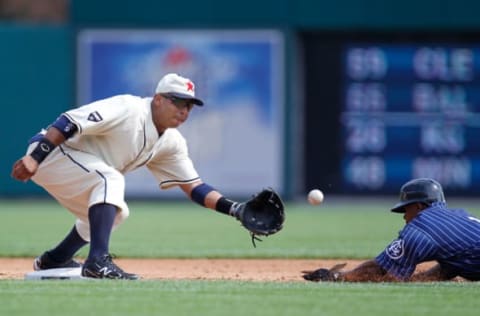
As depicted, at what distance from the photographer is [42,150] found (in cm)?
695

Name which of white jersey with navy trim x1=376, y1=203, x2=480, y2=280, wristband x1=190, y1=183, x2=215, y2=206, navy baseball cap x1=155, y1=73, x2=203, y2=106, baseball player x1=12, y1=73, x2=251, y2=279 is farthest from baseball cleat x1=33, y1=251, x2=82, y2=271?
white jersey with navy trim x1=376, y1=203, x2=480, y2=280

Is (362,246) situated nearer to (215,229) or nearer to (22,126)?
(215,229)

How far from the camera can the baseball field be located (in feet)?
18.8

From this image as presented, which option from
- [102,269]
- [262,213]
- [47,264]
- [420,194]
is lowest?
[47,264]

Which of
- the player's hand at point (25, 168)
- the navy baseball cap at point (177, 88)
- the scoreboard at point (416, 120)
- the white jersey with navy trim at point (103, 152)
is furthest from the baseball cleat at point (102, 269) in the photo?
the scoreboard at point (416, 120)

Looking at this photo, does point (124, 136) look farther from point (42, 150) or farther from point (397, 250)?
point (397, 250)

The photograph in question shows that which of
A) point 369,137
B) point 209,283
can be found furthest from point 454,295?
point 369,137

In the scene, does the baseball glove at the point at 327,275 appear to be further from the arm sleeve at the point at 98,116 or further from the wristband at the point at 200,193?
the arm sleeve at the point at 98,116

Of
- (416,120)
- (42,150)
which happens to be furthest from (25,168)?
(416,120)

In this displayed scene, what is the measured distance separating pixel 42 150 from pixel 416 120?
10.1 m

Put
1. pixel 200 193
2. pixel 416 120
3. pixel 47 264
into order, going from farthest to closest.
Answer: pixel 416 120
pixel 47 264
pixel 200 193

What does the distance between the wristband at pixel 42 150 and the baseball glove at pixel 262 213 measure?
1203 mm

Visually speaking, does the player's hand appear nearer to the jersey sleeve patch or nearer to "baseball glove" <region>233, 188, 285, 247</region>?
the jersey sleeve patch

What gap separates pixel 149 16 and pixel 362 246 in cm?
707
